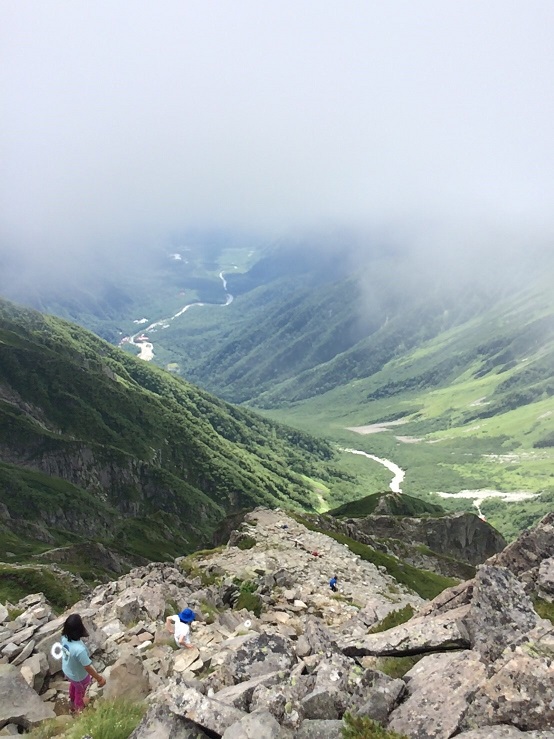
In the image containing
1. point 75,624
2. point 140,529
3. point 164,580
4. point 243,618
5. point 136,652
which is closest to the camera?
point 75,624

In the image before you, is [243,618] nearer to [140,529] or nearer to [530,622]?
[530,622]

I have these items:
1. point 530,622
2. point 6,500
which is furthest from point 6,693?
point 6,500

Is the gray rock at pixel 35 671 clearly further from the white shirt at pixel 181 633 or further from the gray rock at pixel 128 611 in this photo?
the gray rock at pixel 128 611

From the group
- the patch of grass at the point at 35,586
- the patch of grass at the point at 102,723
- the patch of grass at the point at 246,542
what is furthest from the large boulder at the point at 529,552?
the patch of grass at the point at 35,586

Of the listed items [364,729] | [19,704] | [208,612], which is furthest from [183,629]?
[364,729]

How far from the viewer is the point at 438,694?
11.6 metres

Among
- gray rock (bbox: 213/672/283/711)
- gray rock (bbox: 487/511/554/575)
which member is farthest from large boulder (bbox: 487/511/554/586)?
gray rock (bbox: 213/672/283/711)

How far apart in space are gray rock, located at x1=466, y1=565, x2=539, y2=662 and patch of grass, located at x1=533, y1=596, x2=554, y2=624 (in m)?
3.57

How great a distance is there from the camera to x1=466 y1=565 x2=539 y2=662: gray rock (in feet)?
43.3

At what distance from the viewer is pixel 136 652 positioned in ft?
66.0

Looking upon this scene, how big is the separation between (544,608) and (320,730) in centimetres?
1115

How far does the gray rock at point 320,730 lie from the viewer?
1063 centimetres

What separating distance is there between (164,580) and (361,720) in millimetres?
31290

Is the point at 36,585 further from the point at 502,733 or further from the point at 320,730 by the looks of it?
the point at 502,733
